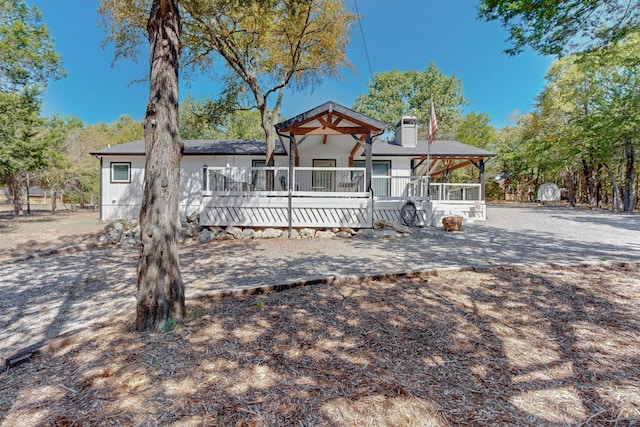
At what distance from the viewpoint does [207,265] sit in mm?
5438

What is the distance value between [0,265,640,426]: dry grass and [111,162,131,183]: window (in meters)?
12.2

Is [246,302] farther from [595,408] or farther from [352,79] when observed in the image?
[352,79]

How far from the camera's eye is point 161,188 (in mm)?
2709

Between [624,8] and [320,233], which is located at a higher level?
[624,8]

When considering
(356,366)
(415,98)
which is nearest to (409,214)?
(356,366)

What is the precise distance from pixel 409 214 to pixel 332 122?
14.4 feet

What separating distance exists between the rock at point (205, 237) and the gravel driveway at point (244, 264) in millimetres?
682

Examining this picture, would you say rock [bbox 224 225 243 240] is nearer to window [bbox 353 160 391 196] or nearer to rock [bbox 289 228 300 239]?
rock [bbox 289 228 300 239]

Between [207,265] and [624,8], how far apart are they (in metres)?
9.52

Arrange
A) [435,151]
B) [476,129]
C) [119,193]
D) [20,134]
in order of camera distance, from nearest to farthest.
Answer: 1. [20,134]
2. [119,193]
3. [435,151]
4. [476,129]

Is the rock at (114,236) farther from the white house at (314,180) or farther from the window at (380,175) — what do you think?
the window at (380,175)

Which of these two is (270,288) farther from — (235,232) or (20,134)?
(20,134)

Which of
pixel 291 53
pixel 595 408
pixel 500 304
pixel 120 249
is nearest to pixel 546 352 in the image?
pixel 595 408

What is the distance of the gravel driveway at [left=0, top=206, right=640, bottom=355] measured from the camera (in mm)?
3316
